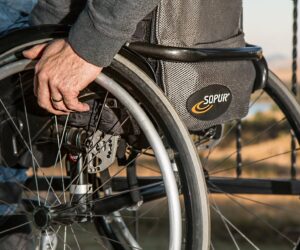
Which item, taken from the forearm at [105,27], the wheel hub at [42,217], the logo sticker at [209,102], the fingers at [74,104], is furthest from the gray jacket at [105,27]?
the wheel hub at [42,217]

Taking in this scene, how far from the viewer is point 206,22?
222cm

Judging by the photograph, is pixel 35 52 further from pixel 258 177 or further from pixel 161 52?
pixel 258 177

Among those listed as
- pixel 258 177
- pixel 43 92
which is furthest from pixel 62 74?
pixel 258 177

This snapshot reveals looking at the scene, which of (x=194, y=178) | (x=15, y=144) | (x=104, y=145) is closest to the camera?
(x=194, y=178)

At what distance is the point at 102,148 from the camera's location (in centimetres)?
230

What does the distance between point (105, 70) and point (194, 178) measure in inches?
13.0

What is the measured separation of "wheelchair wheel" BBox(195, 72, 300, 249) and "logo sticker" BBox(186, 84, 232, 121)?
7.7 inches

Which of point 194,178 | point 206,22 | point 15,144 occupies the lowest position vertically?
point 194,178

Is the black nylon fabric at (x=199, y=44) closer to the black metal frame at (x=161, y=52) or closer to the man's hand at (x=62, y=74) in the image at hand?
the black metal frame at (x=161, y=52)

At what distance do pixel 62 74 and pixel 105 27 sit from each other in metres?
0.15

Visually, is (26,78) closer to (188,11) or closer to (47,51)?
(47,51)

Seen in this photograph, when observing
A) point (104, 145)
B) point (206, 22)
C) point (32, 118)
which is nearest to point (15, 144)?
point (32, 118)

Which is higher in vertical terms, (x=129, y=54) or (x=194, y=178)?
(x=129, y=54)

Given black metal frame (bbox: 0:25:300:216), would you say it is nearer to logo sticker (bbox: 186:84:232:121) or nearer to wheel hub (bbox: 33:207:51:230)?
logo sticker (bbox: 186:84:232:121)
